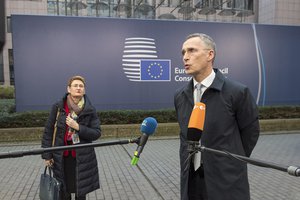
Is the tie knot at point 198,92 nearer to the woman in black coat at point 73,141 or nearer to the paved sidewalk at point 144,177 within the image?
the woman in black coat at point 73,141

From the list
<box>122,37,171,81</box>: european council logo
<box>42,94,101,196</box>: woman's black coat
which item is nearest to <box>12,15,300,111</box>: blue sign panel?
<box>122,37,171,81</box>: european council logo

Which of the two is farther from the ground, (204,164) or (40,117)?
(204,164)

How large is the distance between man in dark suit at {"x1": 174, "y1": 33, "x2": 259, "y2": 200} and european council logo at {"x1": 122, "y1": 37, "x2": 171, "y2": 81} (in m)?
7.99

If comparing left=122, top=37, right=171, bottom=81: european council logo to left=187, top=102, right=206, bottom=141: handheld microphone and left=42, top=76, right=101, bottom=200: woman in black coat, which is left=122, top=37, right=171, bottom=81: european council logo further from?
left=187, top=102, right=206, bottom=141: handheld microphone

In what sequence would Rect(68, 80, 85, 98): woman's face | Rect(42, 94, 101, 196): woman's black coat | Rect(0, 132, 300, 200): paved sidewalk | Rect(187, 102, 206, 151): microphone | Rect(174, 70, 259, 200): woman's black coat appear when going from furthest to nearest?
Rect(0, 132, 300, 200): paved sidewalk
Rect(68, 80, 85, 98): woman's face
Rect(42, 94, 101, 196): woman's black coat
Rect(174, 70, 259, 200): woman's black coat
Rect(187, 102, 206, 151): microphone

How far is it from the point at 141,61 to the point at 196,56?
26.6ft

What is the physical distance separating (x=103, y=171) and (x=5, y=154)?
504 cm

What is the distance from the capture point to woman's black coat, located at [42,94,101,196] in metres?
3.59

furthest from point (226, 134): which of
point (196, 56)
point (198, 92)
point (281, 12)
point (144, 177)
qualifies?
point (281, 12)

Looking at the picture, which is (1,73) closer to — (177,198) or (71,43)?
(71,43)

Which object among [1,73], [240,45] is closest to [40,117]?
[240,45]

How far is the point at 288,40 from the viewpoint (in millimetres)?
11898

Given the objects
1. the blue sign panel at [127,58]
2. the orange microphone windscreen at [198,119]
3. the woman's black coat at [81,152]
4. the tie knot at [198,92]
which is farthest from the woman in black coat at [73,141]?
the blue sign panel at [127,58]

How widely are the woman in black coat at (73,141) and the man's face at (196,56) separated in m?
1.64
